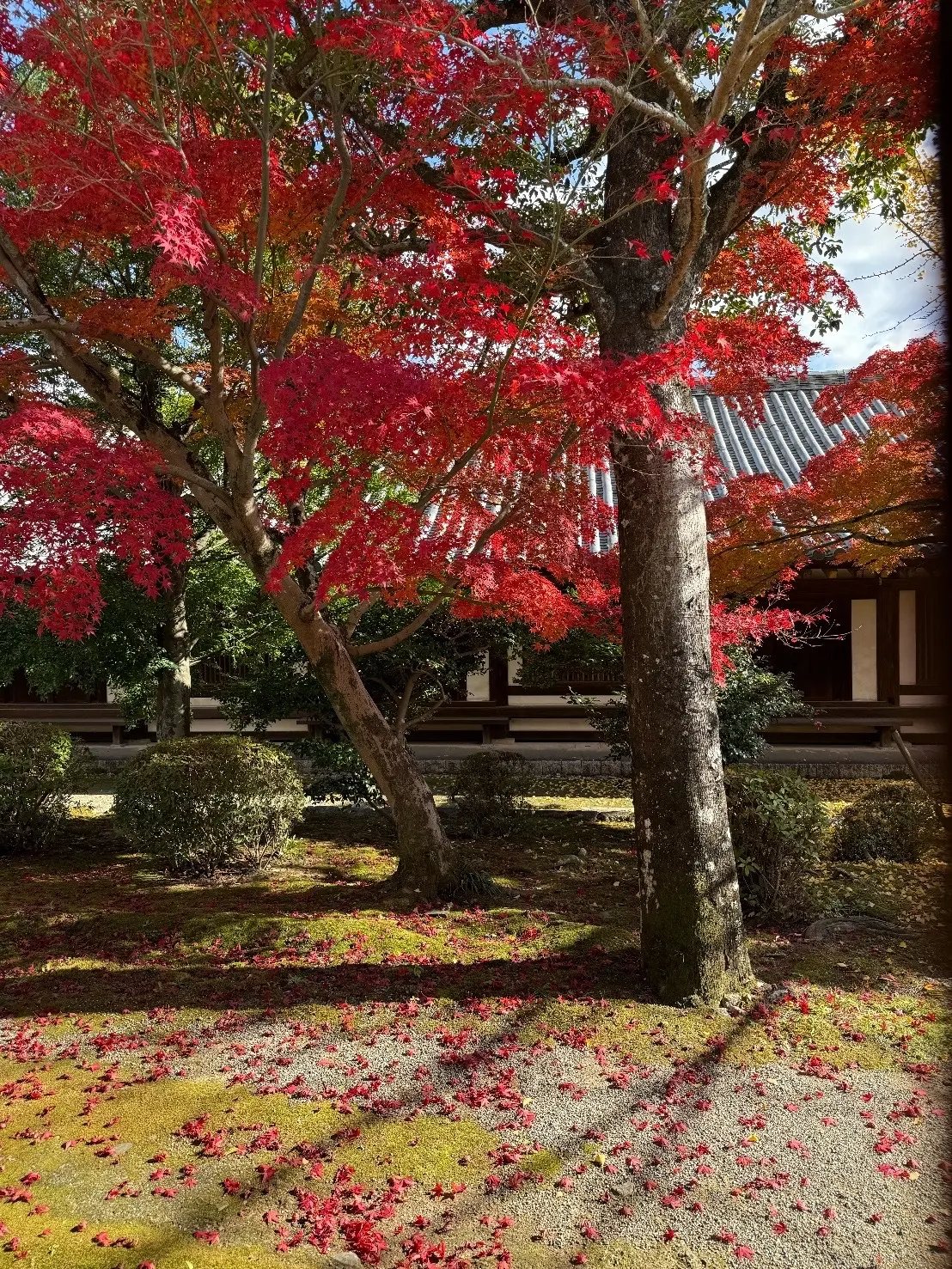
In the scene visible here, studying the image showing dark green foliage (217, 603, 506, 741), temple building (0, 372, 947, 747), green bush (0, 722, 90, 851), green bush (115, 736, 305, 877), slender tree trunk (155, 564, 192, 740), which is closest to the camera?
green bush (115, 736, 305, 877)

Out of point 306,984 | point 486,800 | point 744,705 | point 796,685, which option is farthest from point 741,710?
point 306,984

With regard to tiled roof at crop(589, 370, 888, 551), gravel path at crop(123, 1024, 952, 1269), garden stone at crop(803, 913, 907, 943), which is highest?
tiled roof at crop(589, 370, 888, 551)

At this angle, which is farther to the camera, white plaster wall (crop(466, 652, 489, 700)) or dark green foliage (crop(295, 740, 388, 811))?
white plaster wall (crop(466, 652, 489, 700))

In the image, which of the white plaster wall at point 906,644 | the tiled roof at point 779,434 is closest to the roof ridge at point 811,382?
the tiled roof at point 779,434

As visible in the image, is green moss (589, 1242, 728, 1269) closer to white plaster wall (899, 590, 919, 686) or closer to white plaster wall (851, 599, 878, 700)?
white plaster wall (851, 599, 878, 700)

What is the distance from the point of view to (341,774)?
985cm

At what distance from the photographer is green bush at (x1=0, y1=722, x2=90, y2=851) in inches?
350

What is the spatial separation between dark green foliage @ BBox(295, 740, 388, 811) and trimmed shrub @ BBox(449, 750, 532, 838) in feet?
3.04

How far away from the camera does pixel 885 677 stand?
43.1 ft

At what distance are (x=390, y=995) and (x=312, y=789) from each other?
5.12m

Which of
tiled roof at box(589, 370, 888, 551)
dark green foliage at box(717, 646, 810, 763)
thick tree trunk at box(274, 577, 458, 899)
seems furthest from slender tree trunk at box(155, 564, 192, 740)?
tiled roof at box(589, 370, 888, 551)

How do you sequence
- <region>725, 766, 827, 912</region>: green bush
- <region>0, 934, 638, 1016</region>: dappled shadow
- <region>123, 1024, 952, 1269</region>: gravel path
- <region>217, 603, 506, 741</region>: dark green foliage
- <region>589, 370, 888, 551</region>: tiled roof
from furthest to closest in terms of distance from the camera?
<region>589, 370, 888, 551</region>: tiled roof → <region>217, 603, 506, 741</region>: dark green foliage → <region>725, 766, 827, 912</region>: green bush → <region>0, 934, 638, 1016</region>: dappled shadow → <region>123, 1024, 952, 1269</region>: gravel path

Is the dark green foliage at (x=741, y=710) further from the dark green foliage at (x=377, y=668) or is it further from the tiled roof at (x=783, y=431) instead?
the tiled roof at (x=783, y=431)

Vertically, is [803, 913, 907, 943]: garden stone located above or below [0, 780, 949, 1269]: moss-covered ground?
above
